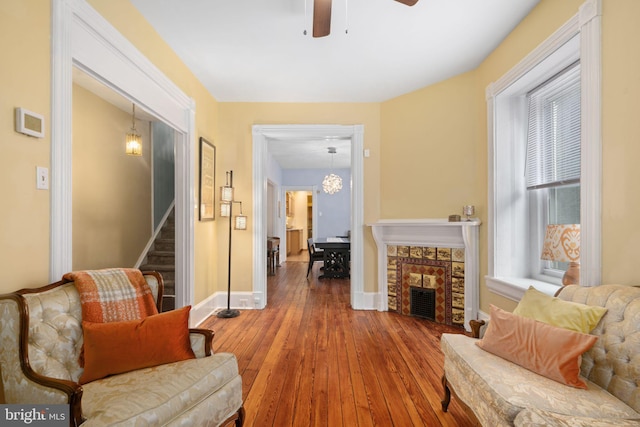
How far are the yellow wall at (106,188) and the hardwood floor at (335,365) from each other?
6.02 feet

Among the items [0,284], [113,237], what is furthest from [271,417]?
[113,237]

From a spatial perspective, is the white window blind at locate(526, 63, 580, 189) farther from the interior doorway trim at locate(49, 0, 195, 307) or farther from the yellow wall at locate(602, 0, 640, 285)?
the interior doorway trim at locate(49, 0, 195, 307)

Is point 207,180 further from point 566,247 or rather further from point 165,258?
point 566,247

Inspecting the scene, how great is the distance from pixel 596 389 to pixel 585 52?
192cm

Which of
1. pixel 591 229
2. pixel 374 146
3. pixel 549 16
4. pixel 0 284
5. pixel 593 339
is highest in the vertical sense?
pixel 549 16

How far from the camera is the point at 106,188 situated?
4.36m

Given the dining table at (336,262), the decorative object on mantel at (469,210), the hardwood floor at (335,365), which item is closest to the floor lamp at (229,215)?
the hardwood floor at (335,365)

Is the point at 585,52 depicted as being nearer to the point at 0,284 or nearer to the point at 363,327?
the point at 363,327

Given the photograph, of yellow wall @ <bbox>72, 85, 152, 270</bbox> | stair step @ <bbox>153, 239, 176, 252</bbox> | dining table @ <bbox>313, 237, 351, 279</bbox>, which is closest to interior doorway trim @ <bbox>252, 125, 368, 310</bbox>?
stair step @ <bbox>153, 239, 176, 252</bbox>

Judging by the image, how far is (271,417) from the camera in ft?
6.31

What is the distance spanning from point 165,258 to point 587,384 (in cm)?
521

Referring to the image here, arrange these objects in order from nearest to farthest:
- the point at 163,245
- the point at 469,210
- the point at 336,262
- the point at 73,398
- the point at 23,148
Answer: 1. the point at 73,398
2. the point at 23,148
3. the point at 469,210
4. the point at 163,245
5. the point at 336,262

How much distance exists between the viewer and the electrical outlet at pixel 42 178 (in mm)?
1679

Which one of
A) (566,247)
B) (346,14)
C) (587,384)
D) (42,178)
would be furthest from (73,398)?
(346,14)
